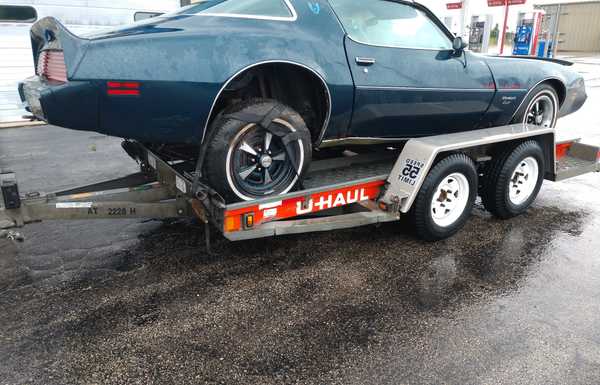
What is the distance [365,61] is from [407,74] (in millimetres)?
442

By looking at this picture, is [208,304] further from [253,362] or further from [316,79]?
[316,79]

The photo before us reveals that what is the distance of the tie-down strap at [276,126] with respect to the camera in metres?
2.93

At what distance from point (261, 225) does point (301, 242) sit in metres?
0.83

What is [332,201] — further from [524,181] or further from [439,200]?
[524,181]

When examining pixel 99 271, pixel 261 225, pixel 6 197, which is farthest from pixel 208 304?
pixel 6 197

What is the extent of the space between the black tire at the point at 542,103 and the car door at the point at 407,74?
2.16 ft

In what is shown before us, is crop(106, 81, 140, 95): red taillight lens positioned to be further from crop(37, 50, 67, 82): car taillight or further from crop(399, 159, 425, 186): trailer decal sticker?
crop(399, 159, 425, 186): trailer decal sticker

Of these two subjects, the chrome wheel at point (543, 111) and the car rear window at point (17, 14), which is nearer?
the chrome wheel at point (543, 111)

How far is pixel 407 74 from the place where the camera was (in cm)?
368

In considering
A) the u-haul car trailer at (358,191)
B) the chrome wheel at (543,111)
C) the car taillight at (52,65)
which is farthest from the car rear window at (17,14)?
the chrome wheel at (543,111)

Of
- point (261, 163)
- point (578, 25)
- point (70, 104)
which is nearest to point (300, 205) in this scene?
point (261, 163)

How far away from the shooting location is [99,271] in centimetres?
338

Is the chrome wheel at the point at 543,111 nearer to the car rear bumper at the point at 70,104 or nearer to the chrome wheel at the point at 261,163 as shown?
the chrome wheel at the point at 261,163

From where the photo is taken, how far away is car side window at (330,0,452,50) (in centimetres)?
352
